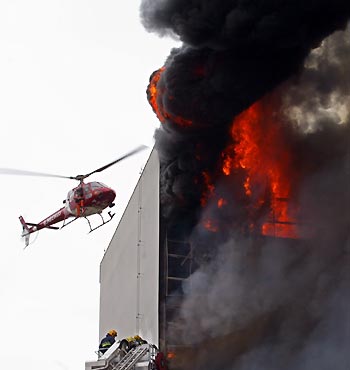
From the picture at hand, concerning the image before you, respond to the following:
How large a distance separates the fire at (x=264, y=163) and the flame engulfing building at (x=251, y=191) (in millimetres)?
36

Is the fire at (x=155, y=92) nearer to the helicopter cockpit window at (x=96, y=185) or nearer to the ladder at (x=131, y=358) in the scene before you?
the ladder at (x=131, y=358)

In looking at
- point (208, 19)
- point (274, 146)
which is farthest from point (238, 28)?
point (274, 146)

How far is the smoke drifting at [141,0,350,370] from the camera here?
25609 millimetres

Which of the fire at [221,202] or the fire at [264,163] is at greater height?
the fire at [264,163]

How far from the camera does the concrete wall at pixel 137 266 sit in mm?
28453

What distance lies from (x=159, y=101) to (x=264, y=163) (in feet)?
13.9

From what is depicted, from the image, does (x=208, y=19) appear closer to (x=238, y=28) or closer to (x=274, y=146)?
(x=238, y=28)

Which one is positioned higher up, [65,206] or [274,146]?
[65,206]

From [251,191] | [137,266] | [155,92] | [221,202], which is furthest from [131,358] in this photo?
[155,92]

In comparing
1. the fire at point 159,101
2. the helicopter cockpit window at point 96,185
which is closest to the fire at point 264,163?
the fire at point 159,101

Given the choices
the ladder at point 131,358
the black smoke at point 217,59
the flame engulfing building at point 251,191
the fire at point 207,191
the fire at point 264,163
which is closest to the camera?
the black smoke at point 217,59

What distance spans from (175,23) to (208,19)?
1133 mm

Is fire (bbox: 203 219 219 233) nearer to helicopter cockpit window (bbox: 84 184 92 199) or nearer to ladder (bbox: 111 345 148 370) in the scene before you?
ladder (bbox: 111 345 148 370)

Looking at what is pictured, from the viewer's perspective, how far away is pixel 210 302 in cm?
2762
